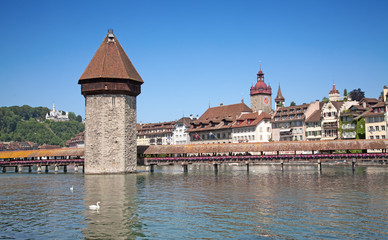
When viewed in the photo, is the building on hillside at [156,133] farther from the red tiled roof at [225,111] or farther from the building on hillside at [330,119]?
the building on hillside at [330,119]

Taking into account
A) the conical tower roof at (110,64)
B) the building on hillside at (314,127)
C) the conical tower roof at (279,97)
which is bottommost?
the building on hillside at (314,127)

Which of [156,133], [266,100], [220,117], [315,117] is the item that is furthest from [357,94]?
[156,133]

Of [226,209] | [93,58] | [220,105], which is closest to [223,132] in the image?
[220,105]

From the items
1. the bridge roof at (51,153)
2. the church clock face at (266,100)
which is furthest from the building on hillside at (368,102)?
the bridge roof at (51,153)

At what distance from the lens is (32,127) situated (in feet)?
583

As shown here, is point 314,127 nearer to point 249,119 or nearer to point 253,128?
point 253,128

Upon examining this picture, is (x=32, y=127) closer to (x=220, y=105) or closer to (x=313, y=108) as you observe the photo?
(x=220, y=105)

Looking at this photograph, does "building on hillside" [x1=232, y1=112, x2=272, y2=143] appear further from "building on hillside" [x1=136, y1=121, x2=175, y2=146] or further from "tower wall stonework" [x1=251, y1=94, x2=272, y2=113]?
"building on hillside" [x1=136, y1=121, x2=175, y2=146]

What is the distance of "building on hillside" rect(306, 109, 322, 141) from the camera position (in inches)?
2815

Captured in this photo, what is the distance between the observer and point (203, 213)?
69.7ft

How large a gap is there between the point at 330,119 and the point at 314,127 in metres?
3.13

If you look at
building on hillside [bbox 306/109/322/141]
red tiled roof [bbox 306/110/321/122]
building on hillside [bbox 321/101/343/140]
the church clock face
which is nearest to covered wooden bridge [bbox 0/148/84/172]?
building on hillside [bbox 306/109/322/141]

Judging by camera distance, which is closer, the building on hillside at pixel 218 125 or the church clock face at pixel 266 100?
the building on hillside at pixel 218 125

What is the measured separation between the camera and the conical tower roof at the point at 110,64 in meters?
46.2
